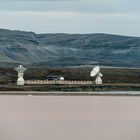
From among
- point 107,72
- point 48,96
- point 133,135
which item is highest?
point 107,72

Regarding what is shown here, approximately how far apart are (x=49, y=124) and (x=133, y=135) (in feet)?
31.5

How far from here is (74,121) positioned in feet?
221

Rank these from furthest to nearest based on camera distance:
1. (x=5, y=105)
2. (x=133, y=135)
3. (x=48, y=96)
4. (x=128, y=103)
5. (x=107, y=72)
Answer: (x=107, y=72) → (x=48, y=96) → (x=128, y=103) → (x=5, y=105) → (x=133, y=135)

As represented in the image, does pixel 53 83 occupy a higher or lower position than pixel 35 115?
higher

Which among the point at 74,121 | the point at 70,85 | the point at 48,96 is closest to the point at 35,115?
the point at 74,121

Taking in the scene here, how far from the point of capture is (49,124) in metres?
63.7

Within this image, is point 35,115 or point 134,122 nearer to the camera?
point 134,122

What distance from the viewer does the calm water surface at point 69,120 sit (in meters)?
56.4

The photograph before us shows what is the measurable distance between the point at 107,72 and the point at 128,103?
77758mm

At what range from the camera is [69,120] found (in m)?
68.4

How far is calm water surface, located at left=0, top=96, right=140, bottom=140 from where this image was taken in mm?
56438

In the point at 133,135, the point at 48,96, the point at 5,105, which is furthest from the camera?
the point at 48,96

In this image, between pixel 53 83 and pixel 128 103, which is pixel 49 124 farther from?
pixel 53 83

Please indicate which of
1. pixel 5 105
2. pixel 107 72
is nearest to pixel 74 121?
pixel 5 105
